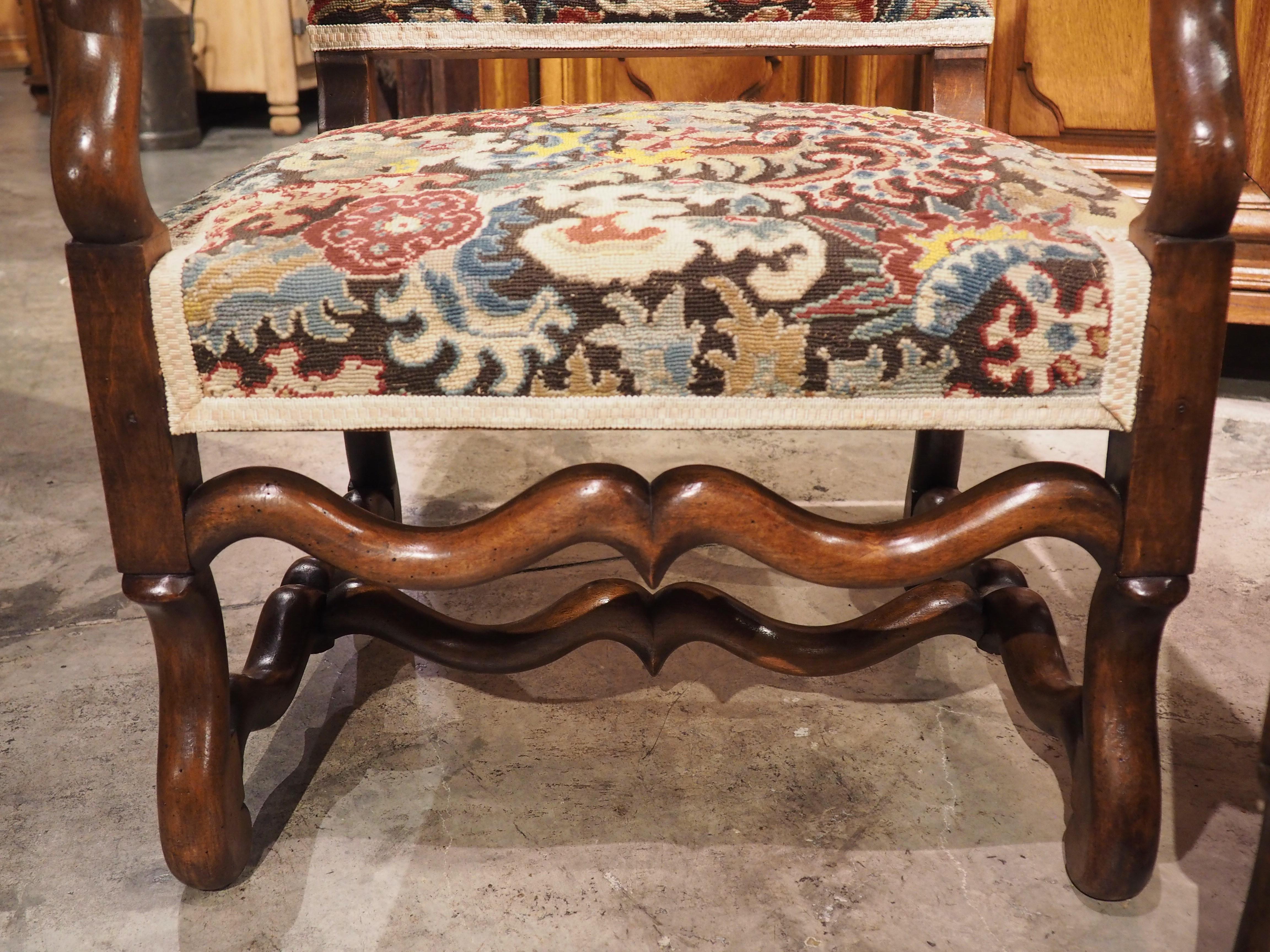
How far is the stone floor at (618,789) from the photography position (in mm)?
836

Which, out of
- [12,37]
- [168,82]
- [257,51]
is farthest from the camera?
[12,37]

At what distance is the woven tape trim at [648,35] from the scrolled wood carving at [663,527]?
19.9 inches

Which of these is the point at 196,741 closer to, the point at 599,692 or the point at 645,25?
the point at 599,692

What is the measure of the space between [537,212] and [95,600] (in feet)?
2.83

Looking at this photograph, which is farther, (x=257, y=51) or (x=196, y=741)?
(x=257, y=51)

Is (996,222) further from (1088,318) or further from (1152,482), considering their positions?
(1152,482)

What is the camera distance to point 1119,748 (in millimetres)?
795

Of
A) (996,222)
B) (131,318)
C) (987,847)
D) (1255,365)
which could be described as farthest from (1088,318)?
(1255,365)

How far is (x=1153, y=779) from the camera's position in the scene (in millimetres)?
798

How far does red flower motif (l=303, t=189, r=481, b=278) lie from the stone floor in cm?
47

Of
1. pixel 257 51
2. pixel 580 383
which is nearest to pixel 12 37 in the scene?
pixel 257 51

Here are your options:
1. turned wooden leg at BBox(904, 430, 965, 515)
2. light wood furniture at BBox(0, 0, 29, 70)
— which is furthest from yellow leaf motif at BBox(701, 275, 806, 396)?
light wood furniture at BBox(0, 0, 29, 70)

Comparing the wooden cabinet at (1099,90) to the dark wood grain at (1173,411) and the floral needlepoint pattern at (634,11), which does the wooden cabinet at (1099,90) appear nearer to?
the floral needlepoint pattern at (634,11)

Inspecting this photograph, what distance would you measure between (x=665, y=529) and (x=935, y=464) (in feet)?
1.73
